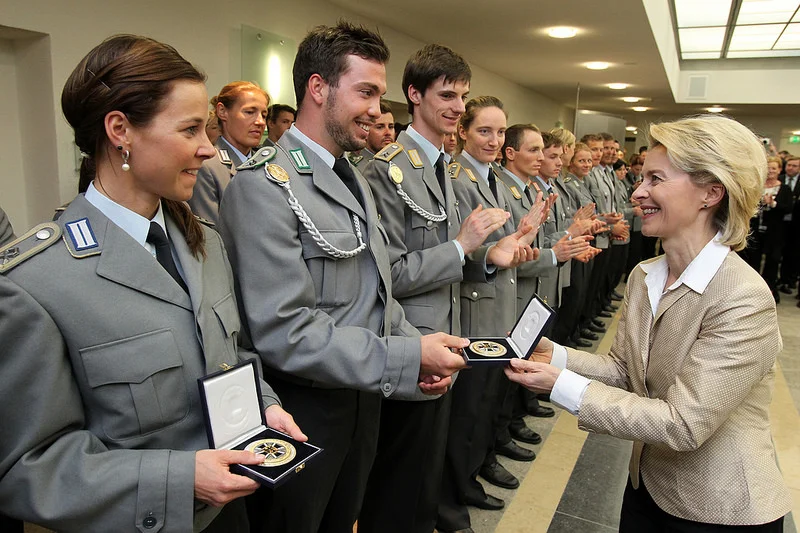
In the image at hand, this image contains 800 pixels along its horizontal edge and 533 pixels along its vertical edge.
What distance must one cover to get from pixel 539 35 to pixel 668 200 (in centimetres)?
545

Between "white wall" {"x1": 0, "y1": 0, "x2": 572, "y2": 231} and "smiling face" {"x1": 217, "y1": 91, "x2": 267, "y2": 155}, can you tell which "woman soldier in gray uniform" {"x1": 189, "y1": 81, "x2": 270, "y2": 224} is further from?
"white wall" {"x1": 0, "y1": 0, "x2": 572, "y2": 231}

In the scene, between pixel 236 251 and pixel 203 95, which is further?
pixel 236 251

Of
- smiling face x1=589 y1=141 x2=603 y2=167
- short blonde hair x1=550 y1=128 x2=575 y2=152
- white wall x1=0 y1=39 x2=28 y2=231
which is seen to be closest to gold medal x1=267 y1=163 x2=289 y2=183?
white wall x1=0 y1=39 x2=28 y2=231

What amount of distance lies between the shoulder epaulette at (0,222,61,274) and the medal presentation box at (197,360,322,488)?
0.37 meters

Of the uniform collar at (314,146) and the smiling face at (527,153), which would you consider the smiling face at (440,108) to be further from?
the smiling face at (527,153)

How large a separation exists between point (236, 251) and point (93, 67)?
1.75 feet

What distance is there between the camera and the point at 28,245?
39.8 inches

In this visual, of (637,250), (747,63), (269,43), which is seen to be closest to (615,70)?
(637,250)

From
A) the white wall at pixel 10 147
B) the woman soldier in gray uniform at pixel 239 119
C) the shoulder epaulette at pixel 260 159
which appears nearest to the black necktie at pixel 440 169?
the shoulder epaulette at pixel 260 159

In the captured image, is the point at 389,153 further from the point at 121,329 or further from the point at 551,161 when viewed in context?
the point at 551,161

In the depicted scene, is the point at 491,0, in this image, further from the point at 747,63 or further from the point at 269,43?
the point at 747,63

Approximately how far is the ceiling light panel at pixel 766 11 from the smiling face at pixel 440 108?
764 centimetres

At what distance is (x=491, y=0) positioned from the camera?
4918mm

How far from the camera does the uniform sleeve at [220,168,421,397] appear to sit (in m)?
1.42
